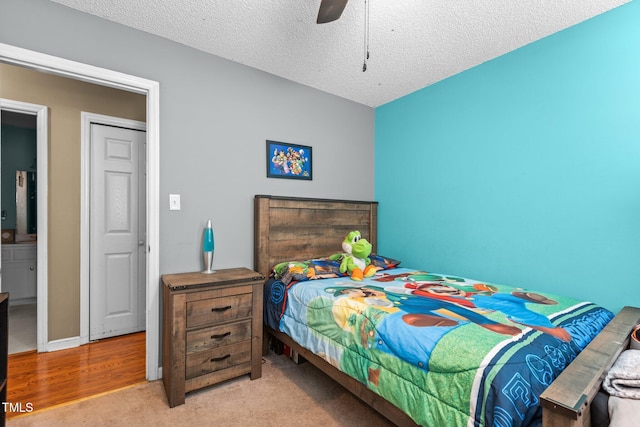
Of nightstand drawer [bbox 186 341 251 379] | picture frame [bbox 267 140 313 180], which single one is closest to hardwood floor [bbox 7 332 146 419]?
nightstand drawer [bbox 186 341 251 379]

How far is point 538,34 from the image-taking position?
2.17 m

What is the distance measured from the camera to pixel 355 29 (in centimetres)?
211

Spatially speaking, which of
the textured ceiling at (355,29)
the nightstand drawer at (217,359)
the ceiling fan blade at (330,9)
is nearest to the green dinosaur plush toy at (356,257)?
the nightstand drawer at (217,359)

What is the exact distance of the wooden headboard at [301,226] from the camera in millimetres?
2670

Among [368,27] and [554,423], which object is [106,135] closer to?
[368,27]

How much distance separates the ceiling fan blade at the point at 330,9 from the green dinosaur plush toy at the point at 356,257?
5.41ft

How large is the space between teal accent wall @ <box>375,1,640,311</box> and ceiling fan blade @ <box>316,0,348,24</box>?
Answer: 1.68 m

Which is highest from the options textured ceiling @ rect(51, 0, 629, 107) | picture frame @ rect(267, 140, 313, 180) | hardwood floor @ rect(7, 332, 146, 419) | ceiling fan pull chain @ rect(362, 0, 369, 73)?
textured ceiling @ rect(51, 0, 629, 107)

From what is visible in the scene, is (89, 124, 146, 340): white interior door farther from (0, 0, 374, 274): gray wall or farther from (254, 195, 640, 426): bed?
(254, 195, 640, 426): bed

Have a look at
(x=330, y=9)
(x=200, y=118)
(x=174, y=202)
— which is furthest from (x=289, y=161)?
(x=330, y=9)

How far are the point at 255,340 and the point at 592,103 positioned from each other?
278 cm

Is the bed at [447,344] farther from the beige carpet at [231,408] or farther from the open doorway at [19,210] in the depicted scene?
the open doorway at [19,210]

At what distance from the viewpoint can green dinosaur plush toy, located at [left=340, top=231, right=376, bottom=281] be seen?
2568mm

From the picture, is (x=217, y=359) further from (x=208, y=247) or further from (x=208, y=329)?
(x=208, y=247)
